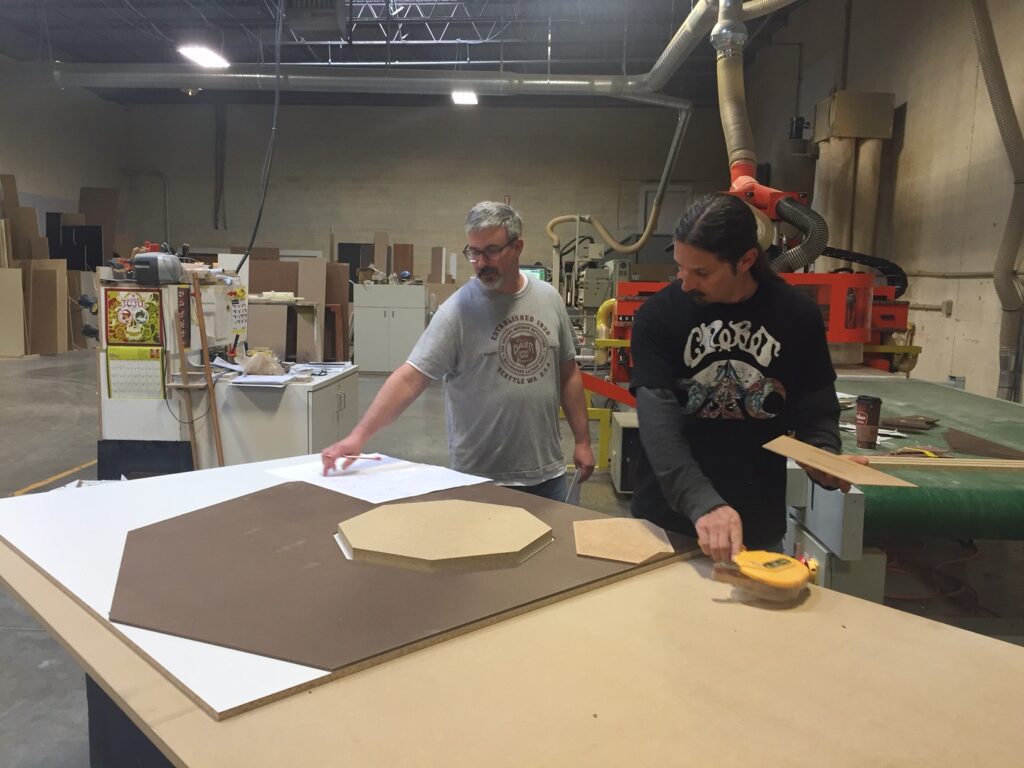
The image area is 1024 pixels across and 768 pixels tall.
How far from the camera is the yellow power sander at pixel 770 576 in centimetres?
91

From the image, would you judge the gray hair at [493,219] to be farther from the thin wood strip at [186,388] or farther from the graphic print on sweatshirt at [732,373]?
the thin wood strip at [186,388]

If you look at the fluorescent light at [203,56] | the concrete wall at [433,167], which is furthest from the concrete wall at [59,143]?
the fluorescent light at [203,56]

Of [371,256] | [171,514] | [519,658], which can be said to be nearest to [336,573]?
[519,658]

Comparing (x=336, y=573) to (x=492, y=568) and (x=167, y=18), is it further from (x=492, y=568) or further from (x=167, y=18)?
(x=167, y=18)

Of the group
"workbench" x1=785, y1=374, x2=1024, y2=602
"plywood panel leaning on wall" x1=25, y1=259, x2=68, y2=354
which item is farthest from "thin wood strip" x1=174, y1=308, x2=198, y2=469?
"plywood panel leaning on wall" x1=25, y1=259, x2=68, y2=354

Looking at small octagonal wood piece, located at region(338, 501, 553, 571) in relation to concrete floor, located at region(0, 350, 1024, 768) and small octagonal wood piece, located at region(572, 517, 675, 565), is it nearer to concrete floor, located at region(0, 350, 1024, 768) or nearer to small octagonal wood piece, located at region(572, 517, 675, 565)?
small octagonal wood piece, located at region(572, 517, 675, 565)

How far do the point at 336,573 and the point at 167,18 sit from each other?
858 centimetres

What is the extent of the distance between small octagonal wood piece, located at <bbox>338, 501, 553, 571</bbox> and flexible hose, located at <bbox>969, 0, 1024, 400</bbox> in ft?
11.0

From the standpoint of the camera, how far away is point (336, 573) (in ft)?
3.19

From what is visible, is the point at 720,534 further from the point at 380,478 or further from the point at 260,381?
the point at 260,381

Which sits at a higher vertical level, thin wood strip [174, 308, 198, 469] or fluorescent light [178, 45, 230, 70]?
fluorescent light [178, 45, 230, 70]

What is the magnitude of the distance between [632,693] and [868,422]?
1.40m

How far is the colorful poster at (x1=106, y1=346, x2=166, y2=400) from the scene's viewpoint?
2.69 meters

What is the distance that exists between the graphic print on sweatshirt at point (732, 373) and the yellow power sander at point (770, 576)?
0.30 metres
